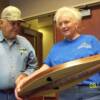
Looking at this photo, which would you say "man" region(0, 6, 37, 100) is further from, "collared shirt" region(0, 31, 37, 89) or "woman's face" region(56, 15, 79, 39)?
"woman's face" region(56, 15, 79, 39)

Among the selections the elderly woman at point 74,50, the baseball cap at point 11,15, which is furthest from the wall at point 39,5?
the elderly woman at point 74,50

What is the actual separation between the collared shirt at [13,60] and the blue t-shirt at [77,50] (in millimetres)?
474

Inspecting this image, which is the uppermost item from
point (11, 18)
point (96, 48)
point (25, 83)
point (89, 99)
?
point (11, 18)

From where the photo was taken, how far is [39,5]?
14.5 feet

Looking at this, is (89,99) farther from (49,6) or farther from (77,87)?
(49,6)

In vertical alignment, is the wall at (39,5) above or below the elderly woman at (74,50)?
above

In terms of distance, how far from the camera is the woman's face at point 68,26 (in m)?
2.02

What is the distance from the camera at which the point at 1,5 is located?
478 centimetres

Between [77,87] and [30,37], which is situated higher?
[30,37]

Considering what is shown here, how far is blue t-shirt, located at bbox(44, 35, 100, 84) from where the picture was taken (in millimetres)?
1892

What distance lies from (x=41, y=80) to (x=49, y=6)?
270cm

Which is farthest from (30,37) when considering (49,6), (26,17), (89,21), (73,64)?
(73,64)

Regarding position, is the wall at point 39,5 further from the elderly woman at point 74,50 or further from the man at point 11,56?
the elderly woman at point 74,50

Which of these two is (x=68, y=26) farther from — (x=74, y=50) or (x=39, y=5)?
(x=39, y=5)
